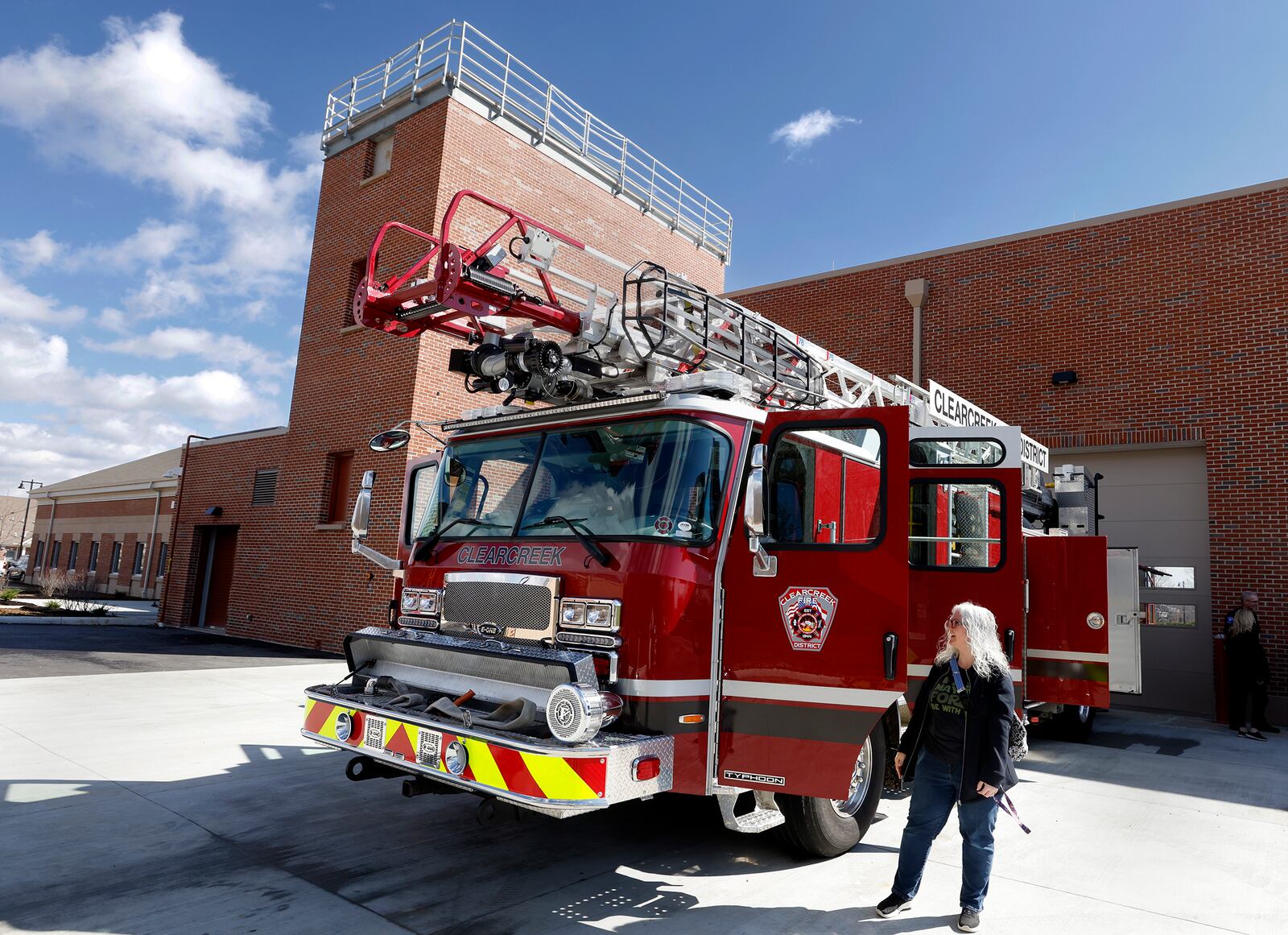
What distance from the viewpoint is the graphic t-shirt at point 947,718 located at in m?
4.02

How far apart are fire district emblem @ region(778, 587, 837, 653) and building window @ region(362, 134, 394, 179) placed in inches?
538

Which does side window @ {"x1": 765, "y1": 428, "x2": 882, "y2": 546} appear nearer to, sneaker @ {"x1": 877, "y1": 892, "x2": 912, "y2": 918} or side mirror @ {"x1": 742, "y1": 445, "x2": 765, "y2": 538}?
side mirror @ {"x1": 742, "y1": 445, "x2": 765, "y2": 538}

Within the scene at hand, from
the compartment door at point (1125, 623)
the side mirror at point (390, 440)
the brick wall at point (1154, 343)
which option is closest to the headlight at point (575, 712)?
the side mirror at point (390, 440)

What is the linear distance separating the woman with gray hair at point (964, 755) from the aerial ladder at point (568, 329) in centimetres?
182

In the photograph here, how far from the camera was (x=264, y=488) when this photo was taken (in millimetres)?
16781

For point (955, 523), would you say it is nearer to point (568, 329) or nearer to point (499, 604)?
point (568, 329)

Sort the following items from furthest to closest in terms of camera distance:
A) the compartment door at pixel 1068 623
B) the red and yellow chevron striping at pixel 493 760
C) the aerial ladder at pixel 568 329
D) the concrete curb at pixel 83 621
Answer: the concrete curb at pixel 83 621 → the compartment door at pixel 1068 623 → the aerial ladder at pixel 568 329 → the red and yellow chevron striping at pixel 493 760

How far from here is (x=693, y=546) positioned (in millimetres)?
4254

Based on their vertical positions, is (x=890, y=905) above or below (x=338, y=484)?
below

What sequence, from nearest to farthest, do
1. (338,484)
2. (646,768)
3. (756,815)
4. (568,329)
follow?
1. (646,768)
2. (756,815)
3. (568,329)
4. (338,484)

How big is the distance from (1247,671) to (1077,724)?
262 centimetres

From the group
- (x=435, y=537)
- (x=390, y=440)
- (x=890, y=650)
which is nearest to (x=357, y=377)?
(x=390, y=440)

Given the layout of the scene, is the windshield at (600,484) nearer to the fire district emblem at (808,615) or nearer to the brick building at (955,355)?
the fire district emblem at (808,615)

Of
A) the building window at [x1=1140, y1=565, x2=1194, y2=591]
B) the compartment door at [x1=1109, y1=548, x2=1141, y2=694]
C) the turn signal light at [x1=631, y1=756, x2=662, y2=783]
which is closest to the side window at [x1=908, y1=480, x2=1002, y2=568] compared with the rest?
the compartment door at [x1=1109, y1=548, x2=1141, y2=694]
